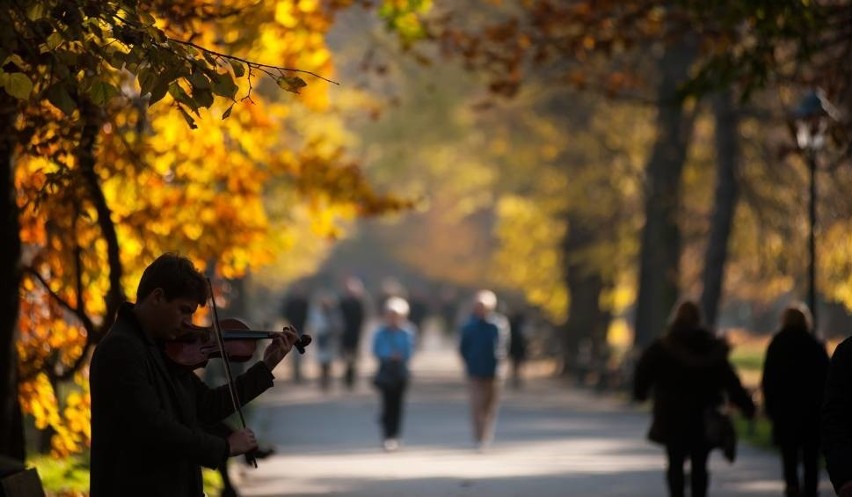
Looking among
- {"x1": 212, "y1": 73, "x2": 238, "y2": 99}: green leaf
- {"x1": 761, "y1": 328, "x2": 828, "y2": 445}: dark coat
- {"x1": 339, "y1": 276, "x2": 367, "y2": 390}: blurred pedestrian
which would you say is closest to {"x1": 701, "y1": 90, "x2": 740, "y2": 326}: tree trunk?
{"x1": 339, "y1": 276, "x2": 367, "y2": 390}: blurred pedestrian

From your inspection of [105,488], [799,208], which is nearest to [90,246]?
[105,488]

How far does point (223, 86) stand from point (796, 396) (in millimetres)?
7176

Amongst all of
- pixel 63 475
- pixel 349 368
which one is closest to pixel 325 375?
pixel 349 368

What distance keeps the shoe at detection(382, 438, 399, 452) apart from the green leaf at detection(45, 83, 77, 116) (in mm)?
15614

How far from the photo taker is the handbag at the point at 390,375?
2411cm

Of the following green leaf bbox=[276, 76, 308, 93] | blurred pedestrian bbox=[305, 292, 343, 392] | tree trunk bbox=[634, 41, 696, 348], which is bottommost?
green leaf bbox=[276, 76, 308, 93]

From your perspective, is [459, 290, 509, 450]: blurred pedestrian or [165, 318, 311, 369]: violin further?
[459, 290, 509, 450]: blurred pedestrian

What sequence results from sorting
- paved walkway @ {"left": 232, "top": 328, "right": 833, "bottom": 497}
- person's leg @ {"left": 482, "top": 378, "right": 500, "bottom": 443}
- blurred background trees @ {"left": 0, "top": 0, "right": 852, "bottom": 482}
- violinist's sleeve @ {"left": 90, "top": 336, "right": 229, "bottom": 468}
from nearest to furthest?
violinist's sleeve @ {"left": 90, "top": 336, "right": 229, "bottom": 468}, blurred background trees @ {"left": 0, "top": 0, "right": 852, "bottom": 482}, paved walkway @ {"left": 232, "top": 328, "right": 833, "bottom": 497}, person's leg @ {"left": 482, "top": 378, "right": 500, "bottom": 443}

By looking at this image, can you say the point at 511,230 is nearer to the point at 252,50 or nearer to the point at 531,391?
the point at 531,391

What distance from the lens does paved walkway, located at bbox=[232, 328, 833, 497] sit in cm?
1788

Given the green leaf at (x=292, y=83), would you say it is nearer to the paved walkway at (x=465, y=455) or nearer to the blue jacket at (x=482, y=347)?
the paved walkway at (x=465, y=455)

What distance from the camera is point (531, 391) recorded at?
41.1 metres

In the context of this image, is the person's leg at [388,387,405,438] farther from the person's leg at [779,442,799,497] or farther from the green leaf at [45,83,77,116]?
the green leaf at [45,83,77,116]

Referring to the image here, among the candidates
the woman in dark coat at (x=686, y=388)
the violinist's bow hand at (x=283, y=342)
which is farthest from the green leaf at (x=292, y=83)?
the woman in dark coat at (x=686, y=388)
